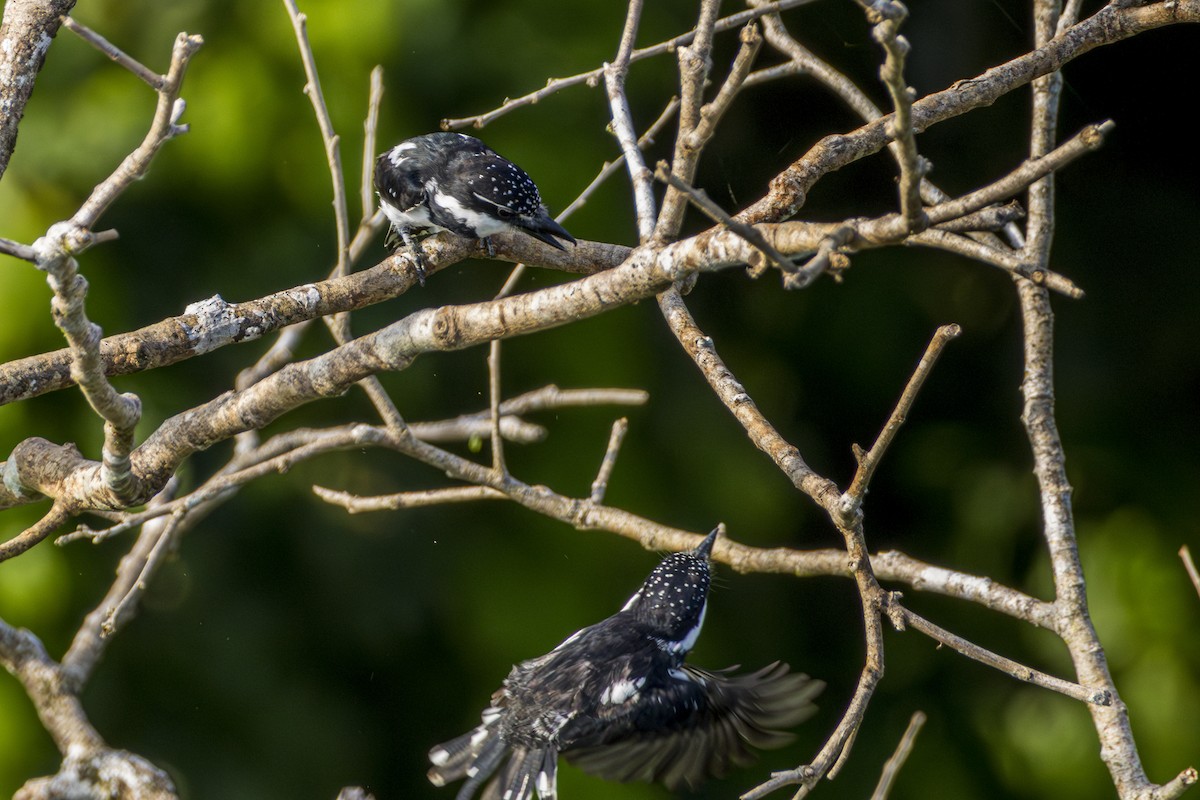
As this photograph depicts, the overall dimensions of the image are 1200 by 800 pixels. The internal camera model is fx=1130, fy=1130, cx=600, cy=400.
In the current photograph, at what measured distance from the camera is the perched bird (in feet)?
7.54

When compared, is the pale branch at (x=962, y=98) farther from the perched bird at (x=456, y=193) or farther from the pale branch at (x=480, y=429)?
the pale branch at (x=480, y=429)

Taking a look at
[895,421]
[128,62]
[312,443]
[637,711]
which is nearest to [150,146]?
[128,62]

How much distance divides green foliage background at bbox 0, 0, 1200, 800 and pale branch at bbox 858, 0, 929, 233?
2.52m

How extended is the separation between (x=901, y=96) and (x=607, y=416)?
273 centimetres

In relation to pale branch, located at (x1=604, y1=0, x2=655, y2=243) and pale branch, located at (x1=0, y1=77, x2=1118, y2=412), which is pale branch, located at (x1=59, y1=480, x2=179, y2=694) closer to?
pale branch, located at (x1=0, y1=77, x2=1118, y2=412)

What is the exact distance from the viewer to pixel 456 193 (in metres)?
2.40

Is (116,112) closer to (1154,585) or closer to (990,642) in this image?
(990,642)

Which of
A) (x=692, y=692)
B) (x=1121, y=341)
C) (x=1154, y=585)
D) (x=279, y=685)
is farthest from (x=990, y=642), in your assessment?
(x=279, y=685)

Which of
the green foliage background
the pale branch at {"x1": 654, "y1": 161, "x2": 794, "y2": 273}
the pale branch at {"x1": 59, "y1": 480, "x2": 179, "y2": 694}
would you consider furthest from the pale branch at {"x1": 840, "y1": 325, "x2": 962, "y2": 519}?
the green foliage background

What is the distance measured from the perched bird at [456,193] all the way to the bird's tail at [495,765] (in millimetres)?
997

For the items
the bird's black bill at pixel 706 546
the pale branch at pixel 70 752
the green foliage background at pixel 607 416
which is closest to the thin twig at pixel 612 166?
the bird's black bill at pixel 706 546

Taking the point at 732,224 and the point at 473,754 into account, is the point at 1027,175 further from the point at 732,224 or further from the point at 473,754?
the point at 473,754

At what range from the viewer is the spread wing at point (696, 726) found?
2227mm

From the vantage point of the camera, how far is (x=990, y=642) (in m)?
3.59
